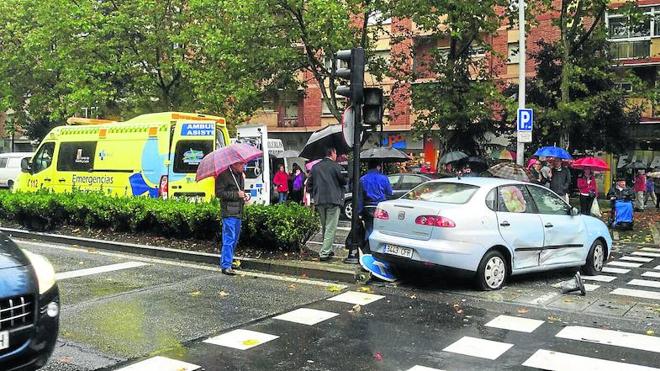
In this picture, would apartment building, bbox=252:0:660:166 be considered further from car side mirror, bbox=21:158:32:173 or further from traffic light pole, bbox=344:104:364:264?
traffic light pole, bbox=344:104:364:264

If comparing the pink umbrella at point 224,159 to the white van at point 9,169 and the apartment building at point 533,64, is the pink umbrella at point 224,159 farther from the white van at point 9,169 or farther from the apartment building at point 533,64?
the white van at point 9,169

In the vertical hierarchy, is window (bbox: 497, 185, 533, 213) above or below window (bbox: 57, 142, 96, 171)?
below

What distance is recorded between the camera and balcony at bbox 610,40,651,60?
32.2m

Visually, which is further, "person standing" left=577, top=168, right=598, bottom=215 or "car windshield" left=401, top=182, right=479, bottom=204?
"person standing" left=577, top=168, right=598, bottom=215

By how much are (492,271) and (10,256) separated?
570 cm

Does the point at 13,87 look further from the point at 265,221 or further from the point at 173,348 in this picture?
the point at 173,348

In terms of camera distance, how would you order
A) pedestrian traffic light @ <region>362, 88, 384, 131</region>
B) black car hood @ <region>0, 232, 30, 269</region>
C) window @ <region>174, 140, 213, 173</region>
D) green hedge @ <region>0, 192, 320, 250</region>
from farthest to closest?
window @ <region>174, 140, 213, 173</region> → green hedge @ <region>0, 192, 320, 250</region> → pedestrian traffic light @ <region>362, 88, 384, 131</region> → black car hood @ <region>0, 232, 30, 269</region>

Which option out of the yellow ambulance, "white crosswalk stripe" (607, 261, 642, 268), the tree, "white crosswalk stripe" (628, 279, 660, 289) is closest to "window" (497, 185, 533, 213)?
"white crosswalk stripe" (628, 279, 660, 289)

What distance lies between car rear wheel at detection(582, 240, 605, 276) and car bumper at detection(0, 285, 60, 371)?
7831 mm

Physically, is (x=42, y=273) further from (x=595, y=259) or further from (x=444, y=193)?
(x=595, y=259)

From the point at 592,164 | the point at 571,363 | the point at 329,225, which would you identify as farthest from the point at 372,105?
the point at 592,164

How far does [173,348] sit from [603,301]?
517cm

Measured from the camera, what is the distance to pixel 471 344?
18.3 ft

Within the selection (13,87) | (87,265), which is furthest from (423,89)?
(13,87)
